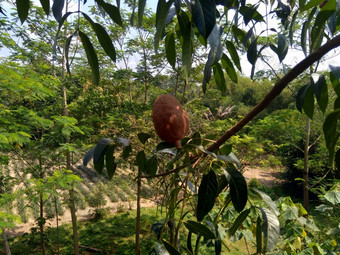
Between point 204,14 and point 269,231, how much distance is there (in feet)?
1.19

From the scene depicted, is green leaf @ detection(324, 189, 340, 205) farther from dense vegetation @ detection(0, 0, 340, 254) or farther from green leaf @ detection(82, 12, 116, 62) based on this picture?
green leaf @ detection(82, 12, 116, 62)

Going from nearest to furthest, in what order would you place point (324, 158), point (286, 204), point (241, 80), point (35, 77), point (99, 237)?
1. point (286, 204)
2. point (35, 77)
3. point (324, 158)
4. point (99, 237)
5. point (241, 80)

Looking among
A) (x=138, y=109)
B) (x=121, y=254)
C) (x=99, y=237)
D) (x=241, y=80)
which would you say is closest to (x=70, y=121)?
(x=138, y=109)

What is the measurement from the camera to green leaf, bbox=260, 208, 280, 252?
382mm

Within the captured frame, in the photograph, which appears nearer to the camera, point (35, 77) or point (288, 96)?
point (35, 77)

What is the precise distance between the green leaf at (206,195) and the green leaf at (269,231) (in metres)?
0.13

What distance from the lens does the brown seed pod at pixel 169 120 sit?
0.35m

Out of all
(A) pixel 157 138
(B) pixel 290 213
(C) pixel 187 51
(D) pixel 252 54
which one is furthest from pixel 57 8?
(A) pixel 157 138

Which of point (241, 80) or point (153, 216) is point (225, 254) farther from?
point (241, 80)

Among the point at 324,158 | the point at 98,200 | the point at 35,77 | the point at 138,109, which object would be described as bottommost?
the point at 98,200

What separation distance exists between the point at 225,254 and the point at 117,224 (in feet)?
7.24

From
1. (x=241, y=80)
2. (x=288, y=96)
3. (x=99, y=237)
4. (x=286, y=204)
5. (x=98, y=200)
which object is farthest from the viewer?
(x=241, y=80)

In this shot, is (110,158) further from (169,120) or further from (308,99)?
(308,99)

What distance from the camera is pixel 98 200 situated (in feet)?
16.0
